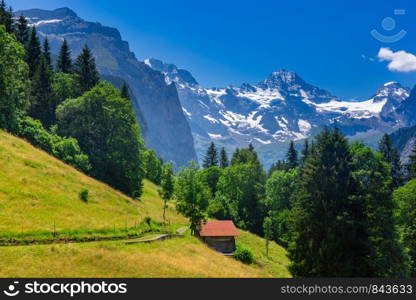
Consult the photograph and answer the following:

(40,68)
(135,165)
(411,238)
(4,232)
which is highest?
(40,68)

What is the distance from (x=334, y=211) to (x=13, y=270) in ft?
85.0

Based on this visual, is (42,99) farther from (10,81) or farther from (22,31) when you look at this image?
(22,31)

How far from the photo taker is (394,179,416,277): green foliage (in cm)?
4334

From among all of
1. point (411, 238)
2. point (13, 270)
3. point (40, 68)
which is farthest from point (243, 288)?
point (40, 68)

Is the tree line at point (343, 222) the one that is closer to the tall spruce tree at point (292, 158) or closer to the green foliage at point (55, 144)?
the green foliage at point (55, 144)

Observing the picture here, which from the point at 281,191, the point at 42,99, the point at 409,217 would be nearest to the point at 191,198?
the point at 409,217

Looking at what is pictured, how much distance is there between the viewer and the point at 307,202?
117ft

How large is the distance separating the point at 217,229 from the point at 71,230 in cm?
2627

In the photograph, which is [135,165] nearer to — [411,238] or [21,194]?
[21,194]

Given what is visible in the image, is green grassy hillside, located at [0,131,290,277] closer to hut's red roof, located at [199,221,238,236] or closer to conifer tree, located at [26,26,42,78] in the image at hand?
hut's red roof, located at [199,221,238,236]

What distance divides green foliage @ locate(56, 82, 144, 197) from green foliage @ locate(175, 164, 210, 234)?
1404 centimetres

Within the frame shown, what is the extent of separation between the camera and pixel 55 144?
58.7 m

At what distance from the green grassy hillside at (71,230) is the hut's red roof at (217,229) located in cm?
531

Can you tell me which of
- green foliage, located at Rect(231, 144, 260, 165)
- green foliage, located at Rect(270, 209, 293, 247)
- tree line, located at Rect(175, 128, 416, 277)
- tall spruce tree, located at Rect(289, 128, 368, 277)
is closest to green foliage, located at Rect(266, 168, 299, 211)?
green foliage, located at Rect(270, 209, 293, 247)
